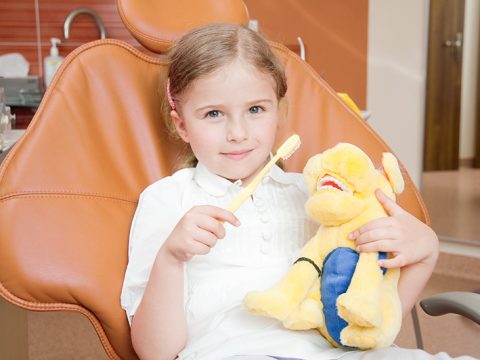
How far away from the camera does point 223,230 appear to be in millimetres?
977

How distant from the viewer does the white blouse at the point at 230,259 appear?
3.35 feet

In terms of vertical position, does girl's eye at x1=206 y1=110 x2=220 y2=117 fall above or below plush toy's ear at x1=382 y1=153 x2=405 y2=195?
above

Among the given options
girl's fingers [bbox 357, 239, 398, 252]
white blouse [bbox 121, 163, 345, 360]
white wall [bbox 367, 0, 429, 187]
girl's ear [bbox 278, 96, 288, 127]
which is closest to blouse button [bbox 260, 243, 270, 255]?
white blouse [bbox 121, 163, 345, 360]

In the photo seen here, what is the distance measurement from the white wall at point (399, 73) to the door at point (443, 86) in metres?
0.03

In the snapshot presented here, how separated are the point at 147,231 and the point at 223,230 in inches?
8.1

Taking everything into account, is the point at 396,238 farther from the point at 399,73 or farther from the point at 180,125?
the point at 399,73

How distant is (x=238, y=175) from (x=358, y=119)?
342 mm

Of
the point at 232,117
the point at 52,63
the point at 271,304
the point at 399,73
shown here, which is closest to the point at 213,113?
the point at 232,117

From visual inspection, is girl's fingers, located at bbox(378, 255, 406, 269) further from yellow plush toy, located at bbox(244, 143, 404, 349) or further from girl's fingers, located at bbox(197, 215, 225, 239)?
girl's fingers, located at bbox(197, 215, 225, 239)

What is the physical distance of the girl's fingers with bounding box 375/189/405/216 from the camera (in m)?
1.02

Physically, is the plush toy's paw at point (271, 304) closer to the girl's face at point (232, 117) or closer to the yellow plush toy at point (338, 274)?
the yellow plush toy at point (338, 274)

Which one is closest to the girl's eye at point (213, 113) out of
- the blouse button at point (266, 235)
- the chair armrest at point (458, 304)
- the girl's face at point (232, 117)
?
the girl's face at point (232, 117)

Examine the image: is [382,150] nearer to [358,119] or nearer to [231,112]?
[358,119]

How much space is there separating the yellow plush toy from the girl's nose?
0.12 meters
